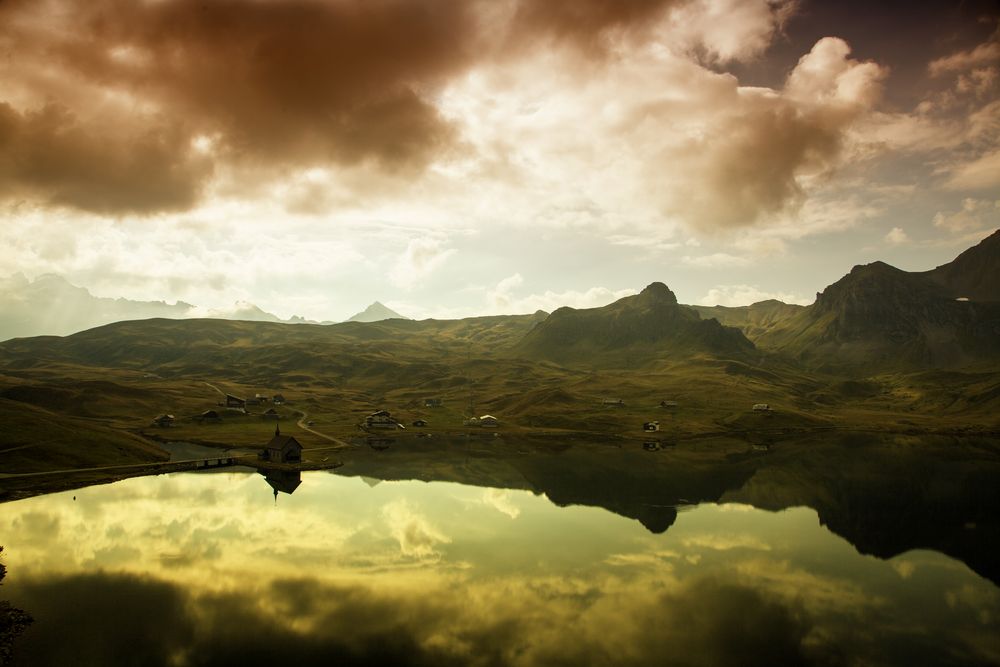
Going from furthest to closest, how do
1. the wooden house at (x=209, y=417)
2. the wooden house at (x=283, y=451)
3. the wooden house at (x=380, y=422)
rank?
the wooden house at (x=380, y=422) < the wooden house at (x=209, y=417) < the wooden house at (x=283, y=451)

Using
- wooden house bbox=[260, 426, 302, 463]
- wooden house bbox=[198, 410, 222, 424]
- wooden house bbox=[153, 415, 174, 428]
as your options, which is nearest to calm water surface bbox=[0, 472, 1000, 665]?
wooden house bbox=[260, 426, 302, 463]

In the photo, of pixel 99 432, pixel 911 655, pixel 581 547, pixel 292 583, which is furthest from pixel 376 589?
pixel 99 432

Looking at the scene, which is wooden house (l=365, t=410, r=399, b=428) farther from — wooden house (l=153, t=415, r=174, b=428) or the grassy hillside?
the grassy hillside

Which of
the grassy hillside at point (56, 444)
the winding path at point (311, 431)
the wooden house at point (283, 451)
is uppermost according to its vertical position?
the grassy hillside at point (56, 444)

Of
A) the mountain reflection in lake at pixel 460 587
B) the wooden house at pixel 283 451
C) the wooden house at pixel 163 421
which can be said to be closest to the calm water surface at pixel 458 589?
the mountain reflection in lake at pixel 460 587

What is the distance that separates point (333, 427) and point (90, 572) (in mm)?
116441

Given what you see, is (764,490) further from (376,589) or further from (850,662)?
(376,589)

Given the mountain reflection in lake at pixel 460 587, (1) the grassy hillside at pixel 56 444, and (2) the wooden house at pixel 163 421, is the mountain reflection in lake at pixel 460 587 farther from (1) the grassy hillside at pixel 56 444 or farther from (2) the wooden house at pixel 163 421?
(2) the wooden house at pixel 163 421

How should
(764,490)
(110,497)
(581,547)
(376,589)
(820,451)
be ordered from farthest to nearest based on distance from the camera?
1. (820,451)
2. (764,490)
3. (110,497)
4. (581,547)
5. (376,589)

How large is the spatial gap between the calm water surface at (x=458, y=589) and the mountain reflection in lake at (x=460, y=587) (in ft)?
0.75

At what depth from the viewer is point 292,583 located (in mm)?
53250

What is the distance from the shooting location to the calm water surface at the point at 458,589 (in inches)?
1644

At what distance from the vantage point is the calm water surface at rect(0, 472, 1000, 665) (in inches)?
1644

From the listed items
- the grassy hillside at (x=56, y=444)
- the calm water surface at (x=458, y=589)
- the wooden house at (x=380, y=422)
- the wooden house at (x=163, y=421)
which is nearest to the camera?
the calm water surface at (x=458, y=589)
